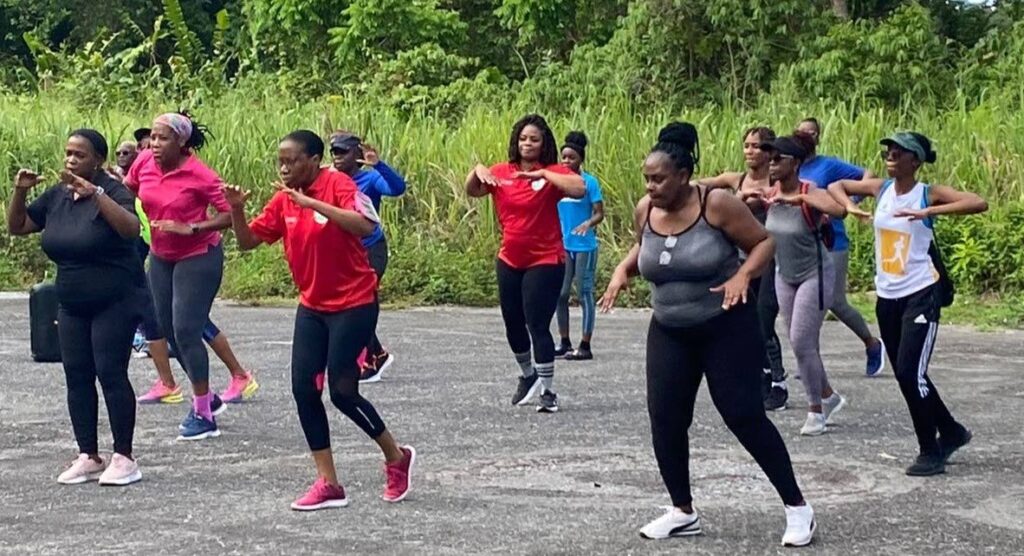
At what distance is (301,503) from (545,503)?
1076mm

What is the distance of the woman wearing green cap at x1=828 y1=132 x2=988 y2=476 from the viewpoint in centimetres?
767

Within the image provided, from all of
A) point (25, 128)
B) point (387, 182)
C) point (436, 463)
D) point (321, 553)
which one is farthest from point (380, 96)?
point (321, 553)

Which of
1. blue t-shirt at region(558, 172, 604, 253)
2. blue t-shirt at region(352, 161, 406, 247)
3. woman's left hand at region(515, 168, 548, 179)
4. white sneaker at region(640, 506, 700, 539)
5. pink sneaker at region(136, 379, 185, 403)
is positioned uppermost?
woman's left hand at region(515, 168, 548, 179)

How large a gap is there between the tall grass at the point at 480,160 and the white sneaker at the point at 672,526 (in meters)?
9.75

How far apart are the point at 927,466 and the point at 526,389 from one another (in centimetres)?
288

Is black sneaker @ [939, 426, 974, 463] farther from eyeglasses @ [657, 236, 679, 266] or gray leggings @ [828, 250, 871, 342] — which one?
eyeglasses @ [657, 236, 679, 266]

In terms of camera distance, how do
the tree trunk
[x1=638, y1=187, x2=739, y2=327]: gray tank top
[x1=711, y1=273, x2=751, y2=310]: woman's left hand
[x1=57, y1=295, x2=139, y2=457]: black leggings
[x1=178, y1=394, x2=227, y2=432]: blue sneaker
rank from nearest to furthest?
[x1=711, y1=273, x2=751, y2=310]: woman's left hand < [x1=638, y1=187, x2=739, y2=327]: gray tank top < [x1=57, y1=295, x2=139, y2=457]: black leggings < [x1=178, y1=394, x2=227, y2=432]: blue sneaker < the tree trunk

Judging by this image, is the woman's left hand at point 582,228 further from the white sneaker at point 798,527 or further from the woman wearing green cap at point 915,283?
the white sneaker at point 798,527

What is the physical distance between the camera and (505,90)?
24.9 m

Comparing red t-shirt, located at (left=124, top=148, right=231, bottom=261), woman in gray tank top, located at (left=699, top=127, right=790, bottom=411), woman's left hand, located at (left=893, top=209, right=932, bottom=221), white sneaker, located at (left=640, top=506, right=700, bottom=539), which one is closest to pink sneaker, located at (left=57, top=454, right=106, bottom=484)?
red t-shirt, located at (left=124, top=148, right=231, bottom=261)

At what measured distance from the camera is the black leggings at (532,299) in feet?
30.7

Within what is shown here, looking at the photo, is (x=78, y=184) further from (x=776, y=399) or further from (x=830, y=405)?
(x=776, y=399)

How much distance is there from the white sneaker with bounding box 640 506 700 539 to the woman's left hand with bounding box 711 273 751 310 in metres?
0.94

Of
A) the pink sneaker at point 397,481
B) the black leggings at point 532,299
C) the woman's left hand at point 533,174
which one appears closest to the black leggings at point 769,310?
the black leggings at point 532,299
